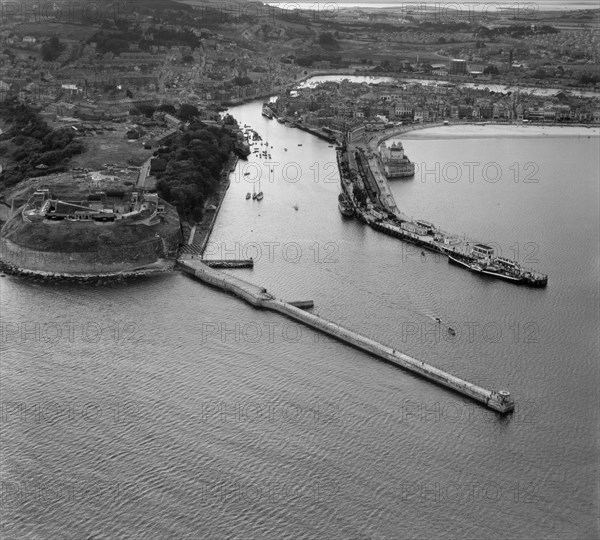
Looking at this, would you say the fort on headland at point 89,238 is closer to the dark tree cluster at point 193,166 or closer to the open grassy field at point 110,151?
the dark tree cluster at point 193,166

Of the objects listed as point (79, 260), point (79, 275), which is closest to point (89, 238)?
point (79, 260)

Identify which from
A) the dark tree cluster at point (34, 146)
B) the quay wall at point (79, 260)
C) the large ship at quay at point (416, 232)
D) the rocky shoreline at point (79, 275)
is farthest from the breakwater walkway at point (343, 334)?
the dark tree cluster at point (34, 146)

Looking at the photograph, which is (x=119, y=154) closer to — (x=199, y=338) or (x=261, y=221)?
(x=261, y=221)

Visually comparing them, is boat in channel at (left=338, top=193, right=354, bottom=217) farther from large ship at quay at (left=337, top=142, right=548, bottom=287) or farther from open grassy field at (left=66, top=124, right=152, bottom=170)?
open grassy field at (left=66, top=124, right=152, bottom=170)

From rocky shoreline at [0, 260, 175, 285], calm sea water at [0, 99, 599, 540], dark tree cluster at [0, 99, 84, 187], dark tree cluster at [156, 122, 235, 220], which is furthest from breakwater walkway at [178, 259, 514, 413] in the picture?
dark tree cluster at [0, 99, 84, 187]

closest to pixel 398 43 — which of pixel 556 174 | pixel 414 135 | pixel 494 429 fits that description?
pixel 414 135

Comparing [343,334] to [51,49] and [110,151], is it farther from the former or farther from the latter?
[51,49]
